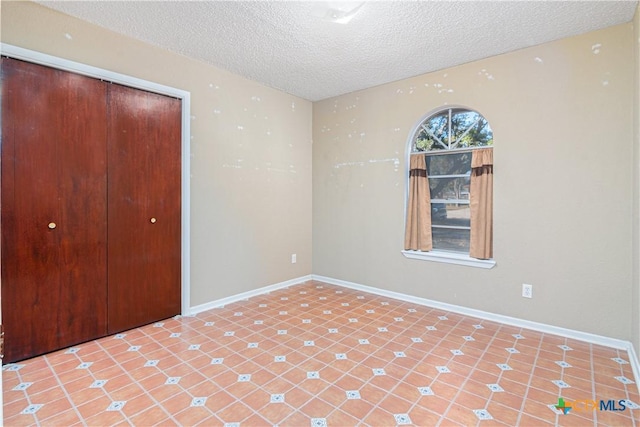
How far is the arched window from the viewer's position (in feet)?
11.6

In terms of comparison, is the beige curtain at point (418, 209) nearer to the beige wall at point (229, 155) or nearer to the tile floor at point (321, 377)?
the tile floor at point (321, 377)

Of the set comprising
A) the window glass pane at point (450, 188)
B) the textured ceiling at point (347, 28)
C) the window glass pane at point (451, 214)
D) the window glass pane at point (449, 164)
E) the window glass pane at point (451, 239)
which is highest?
the textured ceiling at point (347, 28)

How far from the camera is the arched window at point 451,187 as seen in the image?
352 cm

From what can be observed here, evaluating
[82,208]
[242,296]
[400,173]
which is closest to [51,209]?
[82,208]

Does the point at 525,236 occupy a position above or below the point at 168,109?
below

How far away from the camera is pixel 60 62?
2695mm

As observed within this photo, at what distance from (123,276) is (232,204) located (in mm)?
1348

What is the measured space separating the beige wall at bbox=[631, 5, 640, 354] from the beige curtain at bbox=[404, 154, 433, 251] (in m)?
1.77

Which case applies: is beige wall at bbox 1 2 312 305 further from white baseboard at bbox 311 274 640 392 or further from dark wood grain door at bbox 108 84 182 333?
white baseboard at bbox 311 274 640 392

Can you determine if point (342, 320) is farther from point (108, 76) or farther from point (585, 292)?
point (108, 76)

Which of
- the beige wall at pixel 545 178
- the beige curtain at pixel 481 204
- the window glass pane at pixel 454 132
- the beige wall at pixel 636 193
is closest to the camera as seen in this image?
the beige wall at pixel 636 193

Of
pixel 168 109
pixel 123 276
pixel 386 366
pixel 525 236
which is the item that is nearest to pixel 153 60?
pixel 168 109

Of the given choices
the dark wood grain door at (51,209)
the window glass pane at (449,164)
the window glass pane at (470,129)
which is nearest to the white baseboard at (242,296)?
the dark wood grain door at (51,209)

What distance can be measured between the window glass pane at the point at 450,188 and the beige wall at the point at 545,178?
36 centimetres
